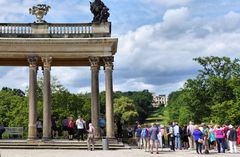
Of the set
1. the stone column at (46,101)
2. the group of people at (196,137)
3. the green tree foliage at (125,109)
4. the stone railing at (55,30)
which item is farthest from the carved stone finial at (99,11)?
the green tree foliage at (125,109)

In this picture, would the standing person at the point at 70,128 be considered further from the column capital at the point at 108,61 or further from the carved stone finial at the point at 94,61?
the column capital at the point at 108,61

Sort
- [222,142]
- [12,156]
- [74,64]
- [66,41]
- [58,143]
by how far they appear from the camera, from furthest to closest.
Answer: [74,64] < [66,41] < [58,143] < [222,142] < [12,156]

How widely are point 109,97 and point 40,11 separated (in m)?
9.28

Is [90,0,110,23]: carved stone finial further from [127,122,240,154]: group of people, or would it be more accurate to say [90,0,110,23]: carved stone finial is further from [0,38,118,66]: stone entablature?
[127,122,240,154]: group of people

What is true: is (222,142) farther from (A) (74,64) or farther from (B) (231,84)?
(B) (231,84)

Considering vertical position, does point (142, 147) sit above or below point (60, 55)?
below

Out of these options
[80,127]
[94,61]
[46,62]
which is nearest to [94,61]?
[94,61]

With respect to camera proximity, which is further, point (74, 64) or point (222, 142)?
point (74, 64)

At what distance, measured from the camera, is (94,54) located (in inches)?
1439

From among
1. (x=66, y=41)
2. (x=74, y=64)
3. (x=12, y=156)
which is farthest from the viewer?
(x=74, y=64)

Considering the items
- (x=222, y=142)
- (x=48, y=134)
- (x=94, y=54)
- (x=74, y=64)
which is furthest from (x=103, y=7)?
(x=222, y=142)

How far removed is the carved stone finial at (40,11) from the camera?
124 feet

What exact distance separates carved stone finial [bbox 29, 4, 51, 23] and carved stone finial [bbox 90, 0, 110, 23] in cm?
385

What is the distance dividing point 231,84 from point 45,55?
4710cm
